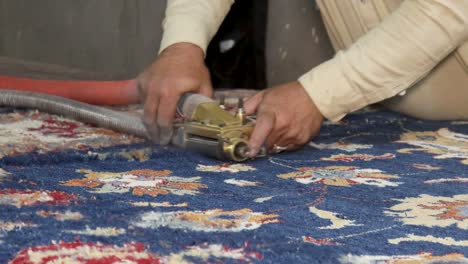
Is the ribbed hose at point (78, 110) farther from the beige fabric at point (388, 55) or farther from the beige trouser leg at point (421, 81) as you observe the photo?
the beige trouser leg at point (421, 81)

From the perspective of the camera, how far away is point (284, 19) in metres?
2.30

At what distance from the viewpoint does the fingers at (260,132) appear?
1325mm

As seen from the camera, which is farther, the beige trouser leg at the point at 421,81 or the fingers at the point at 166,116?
the beige trouser leg at the point at 421,81

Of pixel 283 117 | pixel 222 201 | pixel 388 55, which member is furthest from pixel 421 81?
pixel 222 201

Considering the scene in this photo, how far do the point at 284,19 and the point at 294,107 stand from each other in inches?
36.0

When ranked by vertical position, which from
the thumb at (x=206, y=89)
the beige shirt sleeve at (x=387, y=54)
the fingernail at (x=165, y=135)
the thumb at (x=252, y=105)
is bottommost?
the fingernail at (x=165, y=135)

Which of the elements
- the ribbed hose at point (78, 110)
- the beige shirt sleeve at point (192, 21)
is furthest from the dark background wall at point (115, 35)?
the ribbed hose at point (78, 110)

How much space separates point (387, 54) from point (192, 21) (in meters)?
0.38

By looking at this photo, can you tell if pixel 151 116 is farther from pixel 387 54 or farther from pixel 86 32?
pixel 86 32

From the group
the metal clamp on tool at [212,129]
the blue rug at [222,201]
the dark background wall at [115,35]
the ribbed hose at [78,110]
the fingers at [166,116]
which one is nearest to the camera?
the blue rug at [222,201]

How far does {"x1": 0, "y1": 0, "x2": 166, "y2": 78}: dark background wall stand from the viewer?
8.80 feet

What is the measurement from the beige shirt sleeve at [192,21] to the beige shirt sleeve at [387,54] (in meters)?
0.24

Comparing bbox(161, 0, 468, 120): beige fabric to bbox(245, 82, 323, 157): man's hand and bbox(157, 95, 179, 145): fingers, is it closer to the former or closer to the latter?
bbox(245, 82, 323, 157): man's hand

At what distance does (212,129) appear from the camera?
4.33 feet
